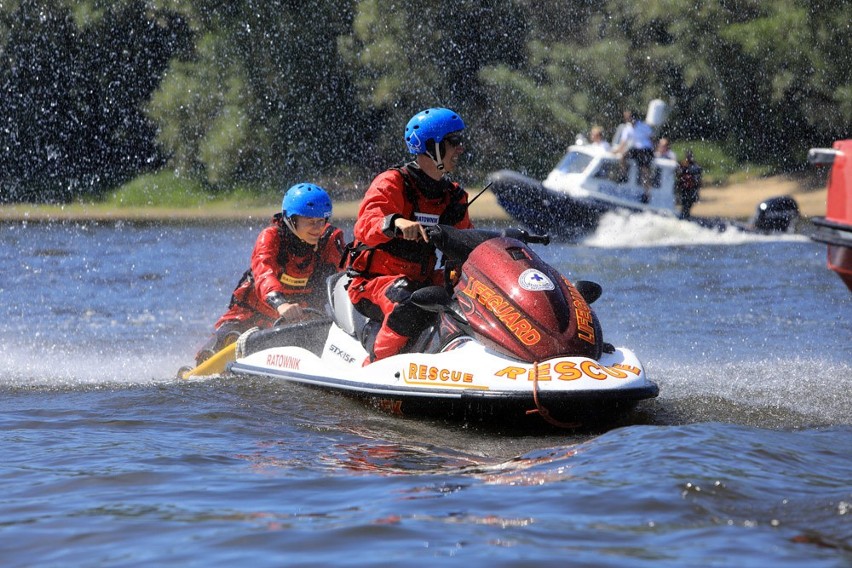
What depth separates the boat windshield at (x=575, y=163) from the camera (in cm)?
2308

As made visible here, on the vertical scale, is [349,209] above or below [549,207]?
above

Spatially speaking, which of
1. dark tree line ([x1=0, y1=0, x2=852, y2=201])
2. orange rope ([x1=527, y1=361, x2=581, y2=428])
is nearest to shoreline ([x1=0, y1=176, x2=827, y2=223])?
dark tree line ([x1=0, y1=0, x2=852, y2=201])

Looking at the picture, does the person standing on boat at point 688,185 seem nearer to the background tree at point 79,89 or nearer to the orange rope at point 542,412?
the background tree at point 79,89

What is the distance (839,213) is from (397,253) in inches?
90.2

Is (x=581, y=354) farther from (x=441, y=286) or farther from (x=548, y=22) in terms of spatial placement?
(x=548, y=22)

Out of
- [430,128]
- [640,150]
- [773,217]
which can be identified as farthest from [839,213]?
[640,150]

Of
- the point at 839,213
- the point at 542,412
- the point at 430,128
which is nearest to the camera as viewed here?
the point at 542,412

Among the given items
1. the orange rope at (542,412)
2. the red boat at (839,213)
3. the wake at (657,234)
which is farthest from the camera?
the wake at (657,234)

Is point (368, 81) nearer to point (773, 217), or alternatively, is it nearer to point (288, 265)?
point (773, 217)

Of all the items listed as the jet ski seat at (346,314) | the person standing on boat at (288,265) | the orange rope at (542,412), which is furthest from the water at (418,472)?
the person standing on boat at (288,265)

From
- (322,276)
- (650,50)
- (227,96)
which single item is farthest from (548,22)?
(322,276)

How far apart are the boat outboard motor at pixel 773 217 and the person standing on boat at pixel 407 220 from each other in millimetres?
15404

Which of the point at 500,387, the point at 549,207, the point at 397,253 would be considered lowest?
the point at 500,387

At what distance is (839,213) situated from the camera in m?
6.82
